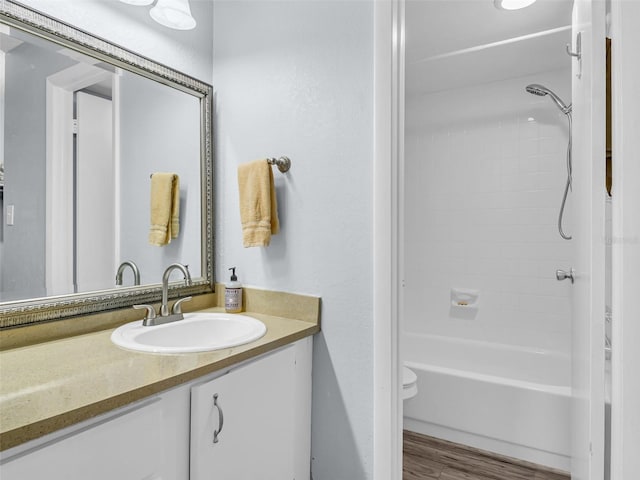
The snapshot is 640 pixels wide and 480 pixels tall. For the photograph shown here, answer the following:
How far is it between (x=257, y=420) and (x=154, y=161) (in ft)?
3.51

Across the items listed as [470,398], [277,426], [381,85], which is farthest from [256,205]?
[470,398]

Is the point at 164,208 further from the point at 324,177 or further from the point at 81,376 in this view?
the point at 81,376

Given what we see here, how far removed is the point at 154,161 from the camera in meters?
1.52

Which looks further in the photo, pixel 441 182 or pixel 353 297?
pixel 441 182

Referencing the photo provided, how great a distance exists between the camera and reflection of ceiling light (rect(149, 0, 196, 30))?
145cm

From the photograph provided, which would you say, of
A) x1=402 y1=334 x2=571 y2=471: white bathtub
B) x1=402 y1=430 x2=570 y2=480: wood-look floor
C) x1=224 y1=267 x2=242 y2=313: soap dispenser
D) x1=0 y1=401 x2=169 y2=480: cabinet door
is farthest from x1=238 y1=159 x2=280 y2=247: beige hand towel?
x1=402 y1=430 x2=570 y2=480: wood-look floor

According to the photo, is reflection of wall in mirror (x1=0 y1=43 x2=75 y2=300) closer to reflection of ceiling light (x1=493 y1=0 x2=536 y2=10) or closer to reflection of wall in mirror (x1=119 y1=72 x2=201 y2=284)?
reflection of wall in mirror (x1=119 y1=72 x2=201 y2=284)

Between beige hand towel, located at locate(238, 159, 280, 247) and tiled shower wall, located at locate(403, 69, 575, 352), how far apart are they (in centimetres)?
178

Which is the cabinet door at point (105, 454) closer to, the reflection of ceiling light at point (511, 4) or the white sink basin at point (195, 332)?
the white sink basin at point (195, 332)

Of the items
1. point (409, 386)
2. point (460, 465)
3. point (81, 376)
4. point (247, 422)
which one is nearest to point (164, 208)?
point (81, 376)

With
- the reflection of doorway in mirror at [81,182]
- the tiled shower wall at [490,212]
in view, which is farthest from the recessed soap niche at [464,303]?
the reflection of doorway in mirror at [81,182]

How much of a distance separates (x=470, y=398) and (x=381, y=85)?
1697 millimetres

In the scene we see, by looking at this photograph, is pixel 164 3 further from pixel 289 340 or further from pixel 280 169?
pixel 289 340

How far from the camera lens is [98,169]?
1.35m
